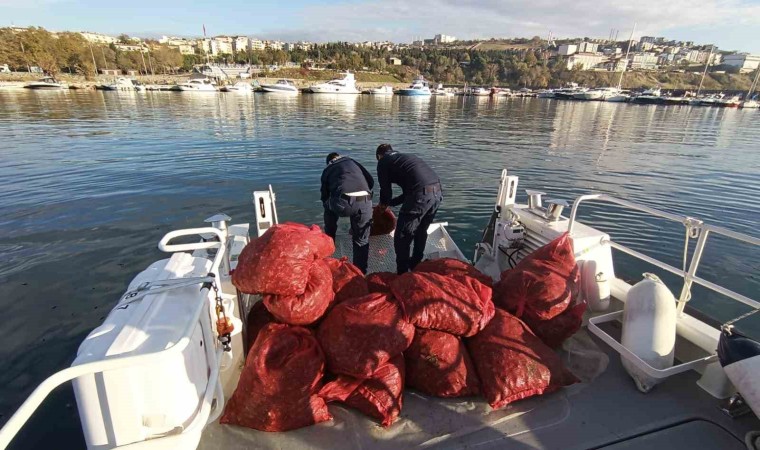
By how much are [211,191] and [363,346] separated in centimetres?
987

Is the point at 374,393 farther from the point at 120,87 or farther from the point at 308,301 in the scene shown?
the point at 120,87

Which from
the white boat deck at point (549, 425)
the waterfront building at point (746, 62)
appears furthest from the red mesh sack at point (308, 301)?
the waterfront building at point (746, 62)

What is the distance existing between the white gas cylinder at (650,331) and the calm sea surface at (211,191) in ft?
13.0

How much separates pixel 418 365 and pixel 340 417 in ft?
2.28

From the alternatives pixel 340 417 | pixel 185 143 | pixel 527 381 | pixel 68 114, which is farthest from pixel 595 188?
pixel 68 114

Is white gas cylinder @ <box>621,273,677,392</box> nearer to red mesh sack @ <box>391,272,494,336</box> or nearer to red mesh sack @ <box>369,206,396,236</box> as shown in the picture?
red mesh sack @ <box>391,272,494,336</box>

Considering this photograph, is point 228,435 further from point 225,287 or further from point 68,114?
point 68,114

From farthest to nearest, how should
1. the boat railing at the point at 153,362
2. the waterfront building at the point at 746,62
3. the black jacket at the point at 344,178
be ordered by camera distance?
the waterfront building at the point at 746,62 < the black jacket at the point at 344,178 < the boat railing at the point at 153,362

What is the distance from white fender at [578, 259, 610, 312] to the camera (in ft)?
12.7

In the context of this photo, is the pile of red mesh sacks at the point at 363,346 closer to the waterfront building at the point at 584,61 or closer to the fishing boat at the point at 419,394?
the fishing boat at the point at 419,394

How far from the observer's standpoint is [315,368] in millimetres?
2621

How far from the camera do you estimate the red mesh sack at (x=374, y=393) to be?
8.53 ft

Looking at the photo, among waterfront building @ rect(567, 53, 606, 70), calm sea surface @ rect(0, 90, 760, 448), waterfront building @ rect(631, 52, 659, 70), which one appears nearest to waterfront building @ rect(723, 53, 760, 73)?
waterfront building @ rect(631, 52, 659, 70)

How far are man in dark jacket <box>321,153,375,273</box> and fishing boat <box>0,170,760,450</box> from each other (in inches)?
58.7
